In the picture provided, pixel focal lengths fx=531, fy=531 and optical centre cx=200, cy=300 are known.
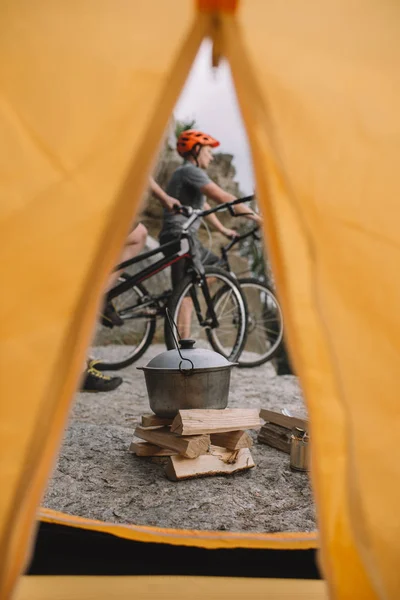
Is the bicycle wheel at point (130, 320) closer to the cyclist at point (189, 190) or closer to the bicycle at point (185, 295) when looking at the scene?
the bicycle at point (185, 295)

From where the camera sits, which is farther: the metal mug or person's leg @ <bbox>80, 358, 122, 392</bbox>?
person's leg @ <bbox>80, 358, 122, 392</bbox>

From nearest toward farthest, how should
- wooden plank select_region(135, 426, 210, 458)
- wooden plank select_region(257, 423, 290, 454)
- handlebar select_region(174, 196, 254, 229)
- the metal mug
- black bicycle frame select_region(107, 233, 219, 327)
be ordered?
wooden plank select_region(135, 426, 210, 458) < the metal mug < wooden plank select_region(257, 423, 290, 454) < handlebar select_region(174, 196, 254, 229) < black bicycle frame select_region(107, 233, 219, 327)

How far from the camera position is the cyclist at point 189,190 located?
293cm

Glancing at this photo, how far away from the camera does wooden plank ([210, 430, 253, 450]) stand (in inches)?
71.4

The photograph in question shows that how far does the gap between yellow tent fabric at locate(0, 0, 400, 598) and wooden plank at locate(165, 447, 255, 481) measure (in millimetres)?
1064

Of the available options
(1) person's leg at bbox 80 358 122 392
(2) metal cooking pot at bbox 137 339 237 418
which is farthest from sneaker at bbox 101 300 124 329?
(2) metal cooking pot at bbox 137 339 237 418

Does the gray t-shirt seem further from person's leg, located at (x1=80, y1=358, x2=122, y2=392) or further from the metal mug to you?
the metal mug

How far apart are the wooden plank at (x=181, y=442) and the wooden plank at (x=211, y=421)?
25 millimetres

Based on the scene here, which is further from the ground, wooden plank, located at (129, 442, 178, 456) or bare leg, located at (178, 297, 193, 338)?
bare leg, located at (178, 297, 193, 338)

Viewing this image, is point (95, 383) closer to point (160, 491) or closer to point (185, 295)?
point (185, 295)

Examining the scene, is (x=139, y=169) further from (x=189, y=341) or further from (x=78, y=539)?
(x=189, y=341)

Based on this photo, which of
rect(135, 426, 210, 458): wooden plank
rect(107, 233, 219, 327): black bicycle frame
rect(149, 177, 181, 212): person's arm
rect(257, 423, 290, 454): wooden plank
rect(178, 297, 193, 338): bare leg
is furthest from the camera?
rect(178, 297, 193, 338): bare leg

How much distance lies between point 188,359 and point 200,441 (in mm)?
291

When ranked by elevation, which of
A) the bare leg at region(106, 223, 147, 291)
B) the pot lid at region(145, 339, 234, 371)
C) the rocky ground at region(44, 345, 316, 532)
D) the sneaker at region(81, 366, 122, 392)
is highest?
the bare leg at region(106, 223, 147, 291)
